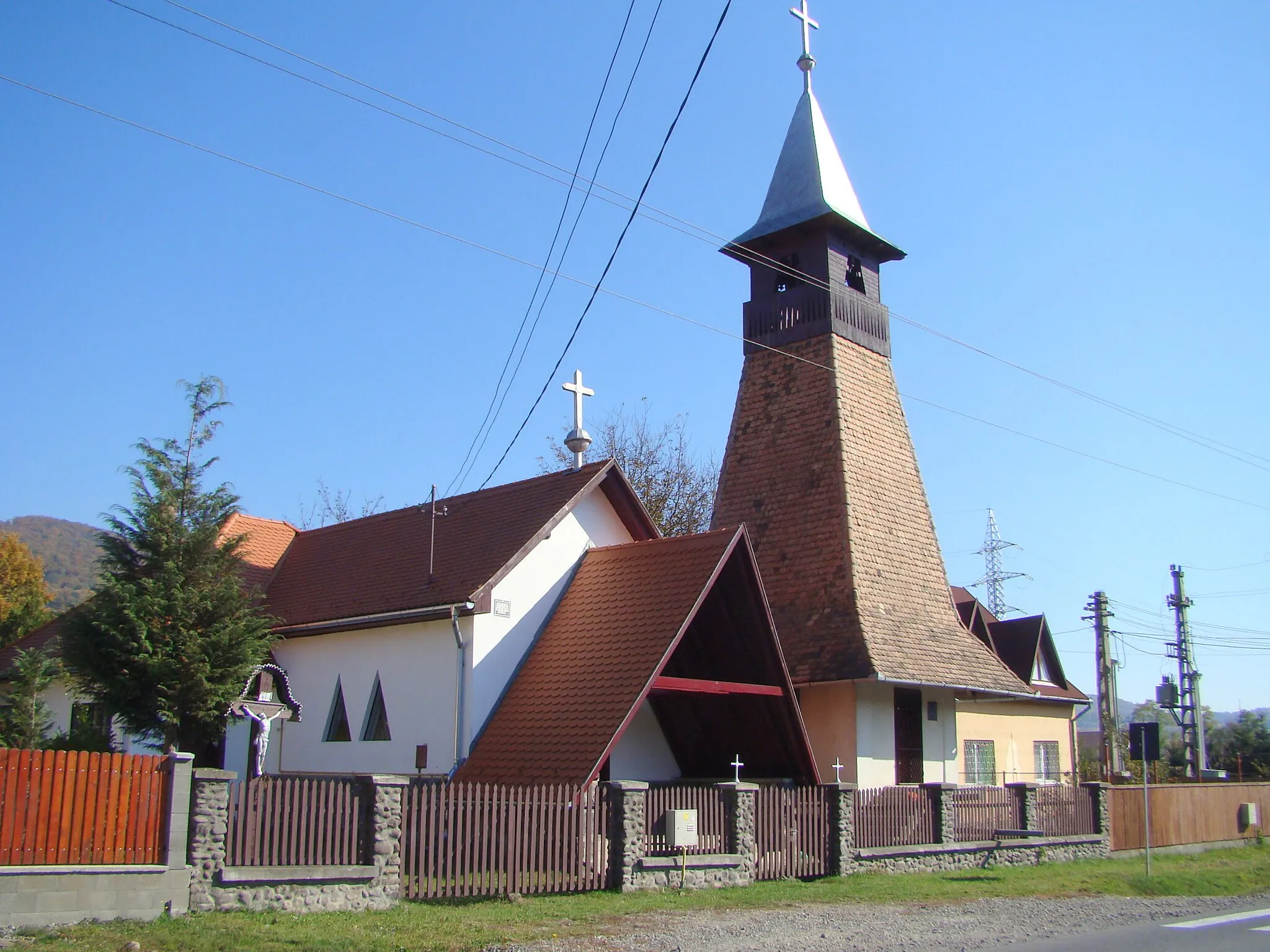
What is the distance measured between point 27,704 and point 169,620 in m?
8.90

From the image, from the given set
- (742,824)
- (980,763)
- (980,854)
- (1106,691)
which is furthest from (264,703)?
(1106,691)

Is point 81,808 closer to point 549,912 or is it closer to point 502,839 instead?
point 502,839

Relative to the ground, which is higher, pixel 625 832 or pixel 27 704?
pixel 27 704

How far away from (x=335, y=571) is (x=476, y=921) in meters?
13.1

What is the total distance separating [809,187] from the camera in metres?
27.6

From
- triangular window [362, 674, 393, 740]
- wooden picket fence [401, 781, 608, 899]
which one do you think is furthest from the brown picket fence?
triangular window [362, 674, 393, 740]

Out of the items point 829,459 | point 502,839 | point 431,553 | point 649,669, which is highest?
point 829,459

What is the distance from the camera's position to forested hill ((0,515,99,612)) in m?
113

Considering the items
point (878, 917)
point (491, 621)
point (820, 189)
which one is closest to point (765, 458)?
point (820, 189)

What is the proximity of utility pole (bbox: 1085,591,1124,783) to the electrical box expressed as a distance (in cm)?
3399

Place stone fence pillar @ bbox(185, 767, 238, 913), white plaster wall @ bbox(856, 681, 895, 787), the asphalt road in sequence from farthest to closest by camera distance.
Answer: white plaster wall @ bbox(856, 681, 895, 787)
stone fence pillar @ bbox(185, 767, 238, 913)
the asphalt road

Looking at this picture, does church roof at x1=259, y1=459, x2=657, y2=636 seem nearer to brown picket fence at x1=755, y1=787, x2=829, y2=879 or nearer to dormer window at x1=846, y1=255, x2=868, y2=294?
brown picket fence at x1=755, y1=787, x2=829, y2=879

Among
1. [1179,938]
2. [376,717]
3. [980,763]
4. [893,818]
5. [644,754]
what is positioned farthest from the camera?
[980,763]

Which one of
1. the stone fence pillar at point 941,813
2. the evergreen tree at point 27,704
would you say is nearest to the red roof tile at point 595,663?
the stone fence pillar at point 941,813
